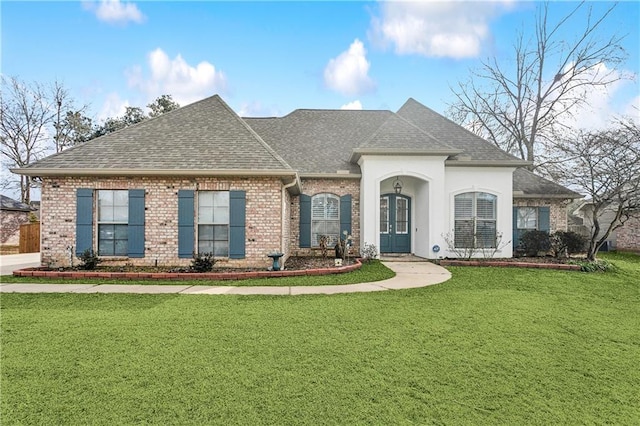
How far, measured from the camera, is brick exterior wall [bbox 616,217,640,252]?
1720 cm

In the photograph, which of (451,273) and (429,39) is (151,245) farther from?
(429,39)

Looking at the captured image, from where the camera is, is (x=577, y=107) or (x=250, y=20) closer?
(x=250, y=20)

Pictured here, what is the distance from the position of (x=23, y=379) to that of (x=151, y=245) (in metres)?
6.44

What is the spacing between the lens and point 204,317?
471 cm

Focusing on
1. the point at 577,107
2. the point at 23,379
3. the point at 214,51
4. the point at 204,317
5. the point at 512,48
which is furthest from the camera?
the point at 512,48

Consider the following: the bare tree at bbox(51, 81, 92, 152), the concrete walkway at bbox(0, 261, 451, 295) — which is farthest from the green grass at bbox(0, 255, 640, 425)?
the bare tree at bbox(51, 81, 92, 152)

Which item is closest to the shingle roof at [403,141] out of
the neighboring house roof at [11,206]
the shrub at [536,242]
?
the shrub at [536,242]

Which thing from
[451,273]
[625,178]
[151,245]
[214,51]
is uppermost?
[214,51]

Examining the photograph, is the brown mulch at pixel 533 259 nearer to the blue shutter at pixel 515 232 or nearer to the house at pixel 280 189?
the house at pixel 280 189

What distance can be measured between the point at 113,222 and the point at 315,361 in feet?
26.7

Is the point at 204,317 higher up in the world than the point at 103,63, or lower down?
lower down

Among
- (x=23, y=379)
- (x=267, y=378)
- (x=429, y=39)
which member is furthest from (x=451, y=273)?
(x=429, y=39)

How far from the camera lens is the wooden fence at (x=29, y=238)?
1600 centimetres

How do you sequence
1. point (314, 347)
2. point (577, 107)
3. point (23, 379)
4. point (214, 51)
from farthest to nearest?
point (577, 107)
point (214, 51)
point (314, 347)
point (23, 379)
